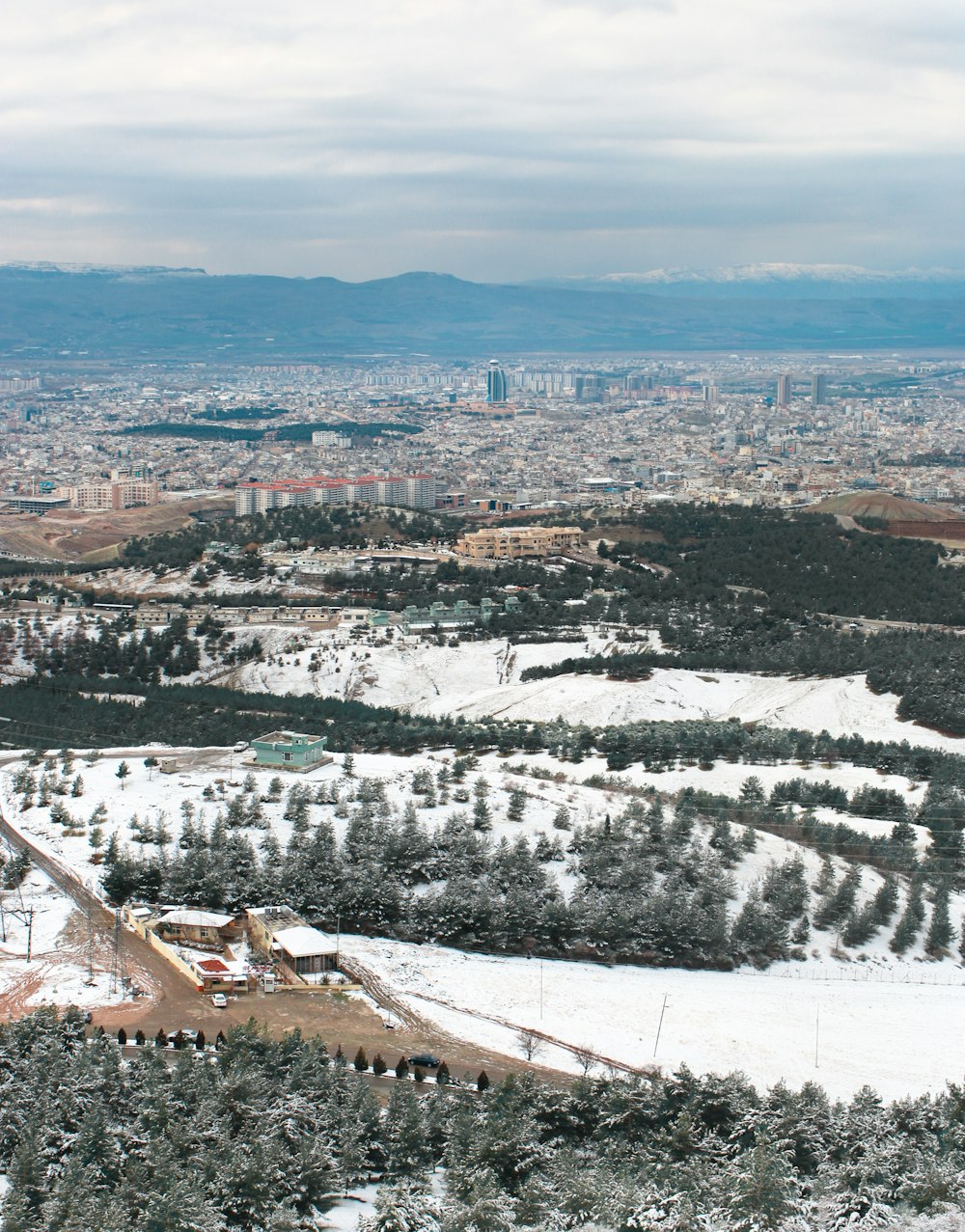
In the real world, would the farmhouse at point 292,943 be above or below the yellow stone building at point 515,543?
below

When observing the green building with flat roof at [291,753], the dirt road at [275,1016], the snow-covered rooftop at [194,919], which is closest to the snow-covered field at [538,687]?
the green building with flat roof at [291,753]

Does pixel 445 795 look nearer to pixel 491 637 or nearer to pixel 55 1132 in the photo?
pixel 55 1132

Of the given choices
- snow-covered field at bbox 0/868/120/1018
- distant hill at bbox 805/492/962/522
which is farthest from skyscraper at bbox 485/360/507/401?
snow-covered field at bbox 0/868/120/1018

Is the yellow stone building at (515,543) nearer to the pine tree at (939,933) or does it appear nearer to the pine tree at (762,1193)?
the pine tree at (939,933)

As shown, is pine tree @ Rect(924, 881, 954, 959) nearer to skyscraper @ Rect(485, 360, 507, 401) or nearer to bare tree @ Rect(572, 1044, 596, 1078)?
bare tree @ Rect(572, 1044, 596, 1078)

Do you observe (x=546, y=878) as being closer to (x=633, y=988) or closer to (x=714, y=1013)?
(x=633, y=988)

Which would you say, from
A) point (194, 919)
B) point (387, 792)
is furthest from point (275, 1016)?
point (387, 792)
